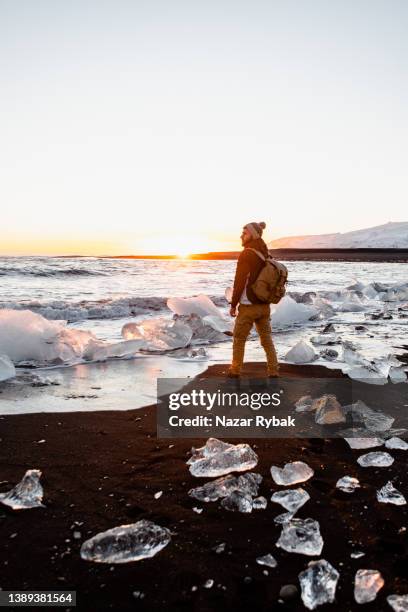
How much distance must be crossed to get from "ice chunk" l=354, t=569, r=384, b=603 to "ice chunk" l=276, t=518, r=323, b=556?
0.23m

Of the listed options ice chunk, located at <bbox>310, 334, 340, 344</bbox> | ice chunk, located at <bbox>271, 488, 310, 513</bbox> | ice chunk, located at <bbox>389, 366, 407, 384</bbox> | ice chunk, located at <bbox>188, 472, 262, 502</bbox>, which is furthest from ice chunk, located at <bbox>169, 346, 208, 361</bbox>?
ice chunk, located at <bbox>271, 488, 310, 513</bbox>

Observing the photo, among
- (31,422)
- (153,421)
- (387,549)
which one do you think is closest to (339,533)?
(387,549)

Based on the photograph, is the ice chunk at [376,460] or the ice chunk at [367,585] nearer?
the ice chunk at [367,585]

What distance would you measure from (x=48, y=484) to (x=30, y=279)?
927 inches

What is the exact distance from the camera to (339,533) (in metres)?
2.35

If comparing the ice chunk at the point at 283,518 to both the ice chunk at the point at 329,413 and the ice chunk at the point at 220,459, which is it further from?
the ice chunk at the point at 329,413

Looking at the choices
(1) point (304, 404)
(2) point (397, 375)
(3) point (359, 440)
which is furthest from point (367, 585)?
(2) point (397, 375)

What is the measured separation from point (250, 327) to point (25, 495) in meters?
2.98

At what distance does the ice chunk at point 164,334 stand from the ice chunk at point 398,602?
528 cm

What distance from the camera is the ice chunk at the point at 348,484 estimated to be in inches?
109

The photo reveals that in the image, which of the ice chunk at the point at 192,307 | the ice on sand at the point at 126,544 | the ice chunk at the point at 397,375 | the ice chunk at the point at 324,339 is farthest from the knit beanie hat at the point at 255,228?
the ice chunk at the point at 192,307

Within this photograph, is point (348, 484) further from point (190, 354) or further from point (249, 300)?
point (190, 354)

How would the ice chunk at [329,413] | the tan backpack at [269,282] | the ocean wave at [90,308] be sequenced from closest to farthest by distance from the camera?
the ice chunk at [329,413] < the tan backpack at [269,282] < the ocean wave at [90,308]

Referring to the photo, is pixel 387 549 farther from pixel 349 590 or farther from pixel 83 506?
pixel 83 506
